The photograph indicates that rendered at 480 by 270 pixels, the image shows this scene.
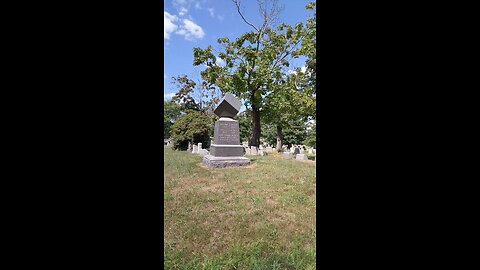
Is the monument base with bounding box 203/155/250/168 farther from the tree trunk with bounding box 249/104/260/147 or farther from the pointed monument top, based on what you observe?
the tree trunk with bounding box 249/104/260/147

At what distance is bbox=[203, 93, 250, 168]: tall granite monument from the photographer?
9188 mm

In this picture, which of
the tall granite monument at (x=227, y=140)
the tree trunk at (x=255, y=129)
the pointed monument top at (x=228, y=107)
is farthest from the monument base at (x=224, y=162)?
the tree trunk at (x=255, y=129)

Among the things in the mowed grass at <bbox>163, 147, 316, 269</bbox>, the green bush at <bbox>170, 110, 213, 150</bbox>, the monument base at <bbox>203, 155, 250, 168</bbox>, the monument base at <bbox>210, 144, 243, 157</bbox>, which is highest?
the green bush at <bbox>170, 110, 213, 150</bbox>

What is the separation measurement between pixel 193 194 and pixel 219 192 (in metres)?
0.58

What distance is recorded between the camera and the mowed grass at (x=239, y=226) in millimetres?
2520

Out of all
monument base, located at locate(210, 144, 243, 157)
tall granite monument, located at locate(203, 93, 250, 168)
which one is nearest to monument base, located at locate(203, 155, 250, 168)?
tall granite monument, located at locate(203, 93, 250, 168)

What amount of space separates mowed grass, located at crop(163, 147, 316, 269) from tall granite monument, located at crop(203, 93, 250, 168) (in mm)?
3286

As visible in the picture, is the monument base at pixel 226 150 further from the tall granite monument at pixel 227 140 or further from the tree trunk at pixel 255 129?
the tree trunk at pixel 255 129

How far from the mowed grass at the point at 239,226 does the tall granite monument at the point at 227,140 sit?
329cm
